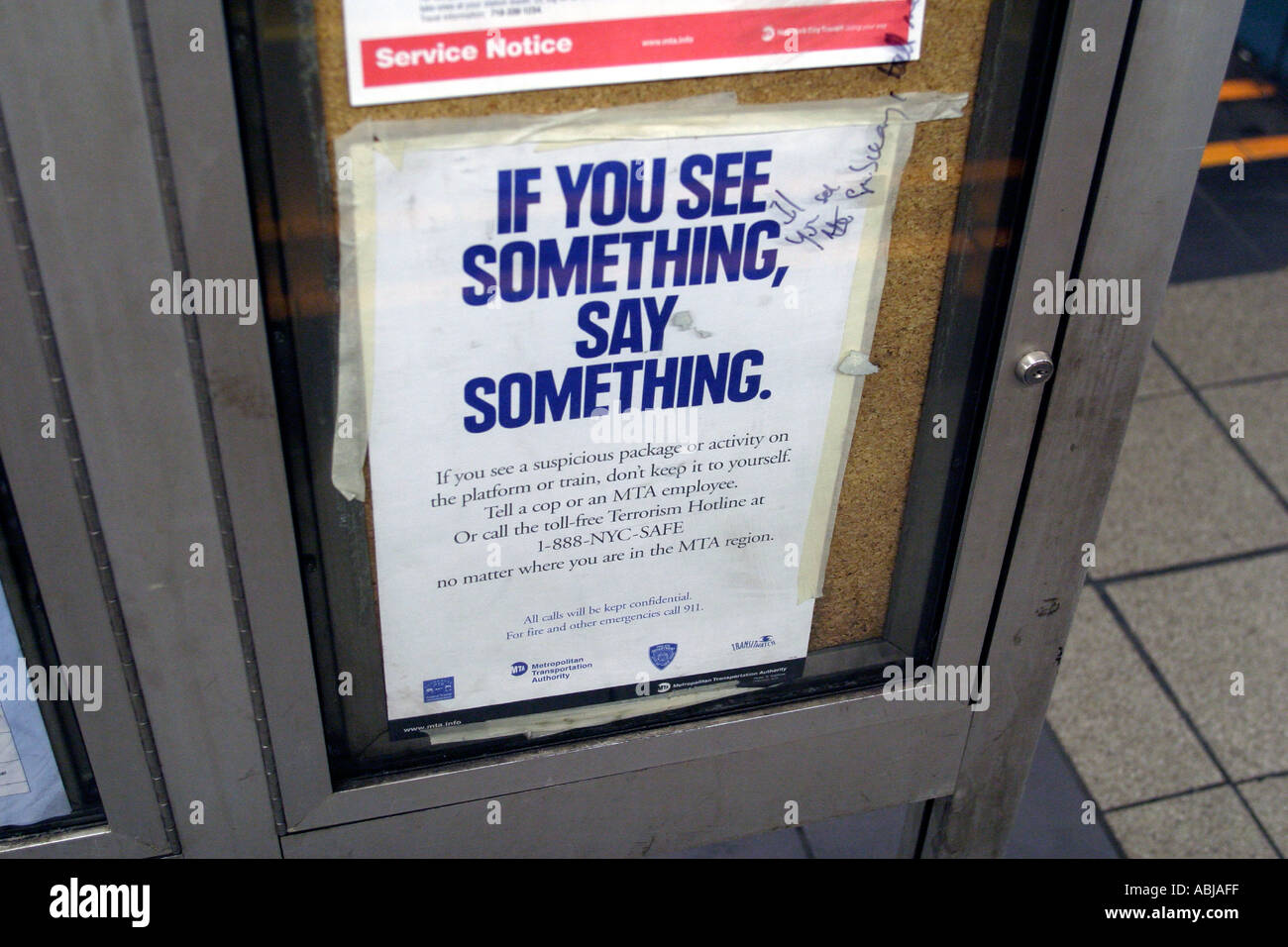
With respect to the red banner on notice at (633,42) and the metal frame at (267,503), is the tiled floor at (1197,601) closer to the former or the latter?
the metal frame at (267,503)

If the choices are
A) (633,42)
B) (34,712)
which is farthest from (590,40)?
(34,712)

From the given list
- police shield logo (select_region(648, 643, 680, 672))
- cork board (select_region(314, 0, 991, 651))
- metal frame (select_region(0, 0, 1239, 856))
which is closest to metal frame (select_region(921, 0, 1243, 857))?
metal frame (select_region(0, 0, 1239, 856))

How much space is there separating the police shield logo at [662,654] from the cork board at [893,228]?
21 centimetres

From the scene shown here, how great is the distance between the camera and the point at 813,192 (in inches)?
56.8

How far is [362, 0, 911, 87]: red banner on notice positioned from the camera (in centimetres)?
125

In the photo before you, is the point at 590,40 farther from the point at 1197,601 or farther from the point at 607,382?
the point at 1197,601

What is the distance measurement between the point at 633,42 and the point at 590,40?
Result: 4 cm

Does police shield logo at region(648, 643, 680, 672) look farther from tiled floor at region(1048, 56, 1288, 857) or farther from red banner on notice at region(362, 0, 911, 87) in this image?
tiled floor at region(1048, 56, 1288, 857)

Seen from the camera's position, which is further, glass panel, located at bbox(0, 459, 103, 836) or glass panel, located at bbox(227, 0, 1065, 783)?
glass panel, located at bbox(0, 459, 103, 836)

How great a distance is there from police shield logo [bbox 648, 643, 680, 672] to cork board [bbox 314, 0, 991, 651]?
21cm

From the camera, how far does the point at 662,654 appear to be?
1.77 meters
